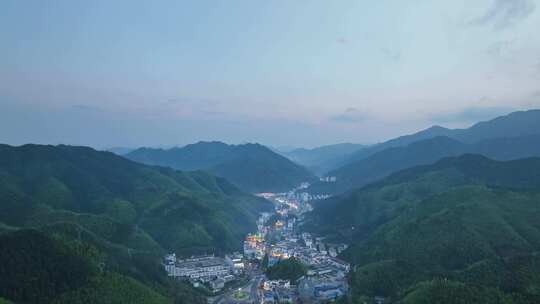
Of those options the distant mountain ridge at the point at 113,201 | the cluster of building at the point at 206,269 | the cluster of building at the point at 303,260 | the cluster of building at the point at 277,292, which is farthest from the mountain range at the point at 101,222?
the cluster of building at the point at 277,292

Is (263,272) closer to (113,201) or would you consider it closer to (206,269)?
(206,269)

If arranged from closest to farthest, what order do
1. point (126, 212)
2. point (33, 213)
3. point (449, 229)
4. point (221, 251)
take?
point (449, 229) < point (33, 213) < point (221, 251) < point (126, 212)

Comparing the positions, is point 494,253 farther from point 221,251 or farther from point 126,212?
point 126,212

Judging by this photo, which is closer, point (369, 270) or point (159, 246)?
point (369, 270)

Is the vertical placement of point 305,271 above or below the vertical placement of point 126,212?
below

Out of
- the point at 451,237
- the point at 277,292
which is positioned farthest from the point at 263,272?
the point at 451,237

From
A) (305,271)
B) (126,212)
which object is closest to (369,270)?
(305,271)

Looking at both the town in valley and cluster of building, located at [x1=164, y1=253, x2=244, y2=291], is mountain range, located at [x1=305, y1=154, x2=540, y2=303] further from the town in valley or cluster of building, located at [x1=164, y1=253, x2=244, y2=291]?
cluster of building, located at [x1=164, y1=253, x2=244, y2=291]

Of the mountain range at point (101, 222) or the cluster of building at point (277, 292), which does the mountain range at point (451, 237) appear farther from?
the mountain range at point (101, 222)
